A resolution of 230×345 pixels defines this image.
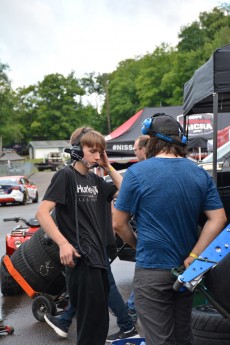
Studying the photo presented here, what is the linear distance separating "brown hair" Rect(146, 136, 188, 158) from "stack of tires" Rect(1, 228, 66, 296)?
2.73 meters

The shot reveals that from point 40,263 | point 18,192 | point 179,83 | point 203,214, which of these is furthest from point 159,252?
point 179,83

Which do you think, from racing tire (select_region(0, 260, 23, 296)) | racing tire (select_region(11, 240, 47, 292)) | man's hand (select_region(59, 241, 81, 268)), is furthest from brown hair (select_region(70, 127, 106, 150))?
racing tire (select_region(0, 260, 23, 296))

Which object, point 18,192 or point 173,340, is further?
point 18,192

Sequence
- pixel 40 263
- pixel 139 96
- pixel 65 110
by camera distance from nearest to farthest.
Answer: pixel 40 263 → pixel 139 96 → pixel 65 110

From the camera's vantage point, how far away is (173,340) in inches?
123

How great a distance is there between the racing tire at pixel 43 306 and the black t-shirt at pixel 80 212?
2.09 m

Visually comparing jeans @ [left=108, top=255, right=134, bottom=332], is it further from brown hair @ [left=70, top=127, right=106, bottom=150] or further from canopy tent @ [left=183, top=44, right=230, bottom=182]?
brown hair @ [left=70, top=127, right=106, bottom=150]

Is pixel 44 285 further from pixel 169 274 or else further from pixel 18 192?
pixel 18 192

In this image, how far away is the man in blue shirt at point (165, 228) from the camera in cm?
312

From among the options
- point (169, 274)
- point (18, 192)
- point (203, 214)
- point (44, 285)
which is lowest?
point (18, 192)

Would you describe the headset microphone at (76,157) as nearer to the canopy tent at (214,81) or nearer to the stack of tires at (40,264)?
the canopy tent at (214,81)

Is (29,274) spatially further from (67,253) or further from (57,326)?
(67,253)

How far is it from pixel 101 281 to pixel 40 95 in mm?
112005

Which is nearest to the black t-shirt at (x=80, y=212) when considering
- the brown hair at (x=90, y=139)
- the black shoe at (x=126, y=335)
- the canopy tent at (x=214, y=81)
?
the brown hair at (x=90, y=139)
